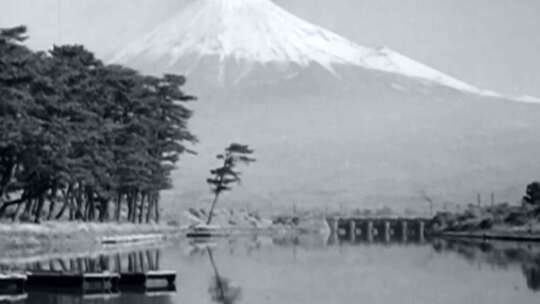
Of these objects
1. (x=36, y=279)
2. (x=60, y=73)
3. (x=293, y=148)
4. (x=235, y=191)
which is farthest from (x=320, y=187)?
(x=36, y=279)

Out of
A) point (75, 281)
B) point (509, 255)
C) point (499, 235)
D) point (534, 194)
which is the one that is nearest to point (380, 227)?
point (534, 194)

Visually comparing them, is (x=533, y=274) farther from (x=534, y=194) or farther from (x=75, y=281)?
(x=534, y=194)

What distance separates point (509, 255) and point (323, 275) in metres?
15.5

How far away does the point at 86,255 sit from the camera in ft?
150

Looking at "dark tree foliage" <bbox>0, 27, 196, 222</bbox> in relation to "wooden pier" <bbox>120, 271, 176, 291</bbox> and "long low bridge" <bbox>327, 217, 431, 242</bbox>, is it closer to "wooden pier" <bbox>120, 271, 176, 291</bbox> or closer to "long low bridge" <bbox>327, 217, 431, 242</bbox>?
"wooden pier" <bbox>120, 271, 176, 291</bbox>

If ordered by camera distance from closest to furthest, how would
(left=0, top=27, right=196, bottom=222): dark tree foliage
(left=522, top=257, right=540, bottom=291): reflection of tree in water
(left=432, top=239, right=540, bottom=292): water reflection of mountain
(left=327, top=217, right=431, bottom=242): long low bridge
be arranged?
(left=522, top=257, right=540, bottom=291): reflection of tree in water < (left=432, top=239, right=540, bottom=292): water reflection of mountain < (left=0, top=27, right=196, bottom=222): dark tree foliage < (left=327, top=217, right=431, bottom=242): long low bridge

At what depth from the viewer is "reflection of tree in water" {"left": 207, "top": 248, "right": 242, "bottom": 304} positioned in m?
30.5

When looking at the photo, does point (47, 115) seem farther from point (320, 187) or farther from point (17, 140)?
point (320, 187)

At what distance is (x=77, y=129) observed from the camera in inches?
2044

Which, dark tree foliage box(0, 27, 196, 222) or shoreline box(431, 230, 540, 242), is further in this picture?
shoreline box(431, 230, 540, 242)

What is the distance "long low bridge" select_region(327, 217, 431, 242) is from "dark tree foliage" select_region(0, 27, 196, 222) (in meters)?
33.1

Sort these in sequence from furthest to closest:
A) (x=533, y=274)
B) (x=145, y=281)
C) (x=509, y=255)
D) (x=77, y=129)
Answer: (x=509, y=255) → (x=77, y=129) → (x=533, y=274) → (x=145, y=281)

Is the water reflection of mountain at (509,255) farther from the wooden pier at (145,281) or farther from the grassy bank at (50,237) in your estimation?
the grassy bank at (50,237)

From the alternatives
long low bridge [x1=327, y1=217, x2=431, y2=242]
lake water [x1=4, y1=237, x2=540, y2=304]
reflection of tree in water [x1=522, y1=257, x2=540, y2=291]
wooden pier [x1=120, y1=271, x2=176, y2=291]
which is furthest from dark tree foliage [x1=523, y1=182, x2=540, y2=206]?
wooden pier [x1=120, y1=271, x2=176, y2=291]
